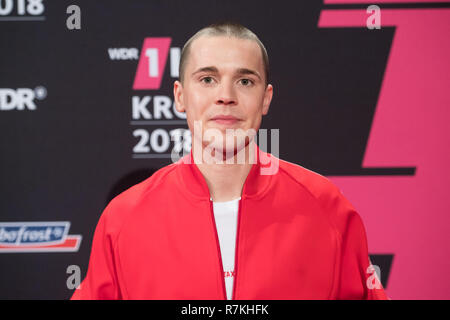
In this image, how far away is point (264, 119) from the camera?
1.77 metres

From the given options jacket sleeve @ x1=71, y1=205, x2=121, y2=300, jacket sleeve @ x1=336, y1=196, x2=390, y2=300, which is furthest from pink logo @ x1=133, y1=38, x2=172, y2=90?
jacket sleeve @ x1=336, y1=196, x2=390, y2=300

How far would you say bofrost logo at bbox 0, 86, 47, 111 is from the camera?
5.80 ft

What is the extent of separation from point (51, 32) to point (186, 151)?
0.70 m

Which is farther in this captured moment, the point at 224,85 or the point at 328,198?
the point at 328,198

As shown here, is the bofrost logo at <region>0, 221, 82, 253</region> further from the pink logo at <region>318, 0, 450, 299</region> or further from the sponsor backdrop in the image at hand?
the pink logo at <region>318, 0, 450, 299</region>

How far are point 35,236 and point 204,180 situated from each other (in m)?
0.84

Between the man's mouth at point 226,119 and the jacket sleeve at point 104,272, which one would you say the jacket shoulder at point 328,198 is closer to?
the man's mouth at point 226,119

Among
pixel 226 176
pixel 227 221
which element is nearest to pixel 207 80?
pixel 226 176

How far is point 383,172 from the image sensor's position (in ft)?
5.82

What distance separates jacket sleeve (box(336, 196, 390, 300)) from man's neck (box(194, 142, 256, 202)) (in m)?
0.32

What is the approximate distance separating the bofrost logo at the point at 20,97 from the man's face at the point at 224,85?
2.42 ft

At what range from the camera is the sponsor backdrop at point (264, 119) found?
1.75m

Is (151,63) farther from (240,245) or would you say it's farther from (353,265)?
(353,265)

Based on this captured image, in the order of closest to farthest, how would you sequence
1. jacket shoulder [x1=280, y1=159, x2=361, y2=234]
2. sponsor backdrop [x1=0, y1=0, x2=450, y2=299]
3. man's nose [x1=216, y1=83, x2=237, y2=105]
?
man's nose [x1=216, y1=83, x2=237, y2=105]
jacket shoulder [x1=280, y1=159, x2=361, y2=234]
sponsor backdrop [x1=0, y1=0, x2=450, y2=299]
